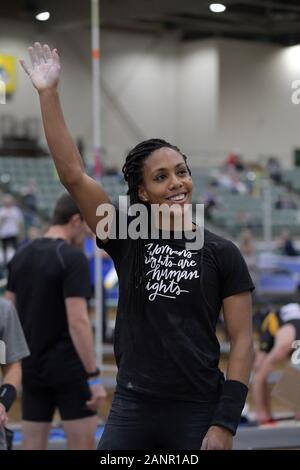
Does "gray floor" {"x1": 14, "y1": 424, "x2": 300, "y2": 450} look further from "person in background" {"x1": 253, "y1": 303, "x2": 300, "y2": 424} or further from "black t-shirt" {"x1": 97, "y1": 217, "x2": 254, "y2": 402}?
"black t-shirt" {"x1": 97, "y1": 217, "x2": 254, "y2": 402}

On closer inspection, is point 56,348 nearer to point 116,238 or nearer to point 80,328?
point 80,328

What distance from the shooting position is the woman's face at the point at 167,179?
2742mm

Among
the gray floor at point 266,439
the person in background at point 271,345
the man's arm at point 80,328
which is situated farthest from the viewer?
the person in background at point 271,345

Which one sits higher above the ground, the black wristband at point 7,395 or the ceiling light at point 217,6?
the ceiling light at point 217,6

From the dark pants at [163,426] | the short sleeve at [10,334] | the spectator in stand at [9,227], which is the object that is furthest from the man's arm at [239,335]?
the spectator in stand at [9,227]

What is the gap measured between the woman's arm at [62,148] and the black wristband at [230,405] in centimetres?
65

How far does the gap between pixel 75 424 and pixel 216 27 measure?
20608mm

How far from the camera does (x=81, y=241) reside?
183 inches

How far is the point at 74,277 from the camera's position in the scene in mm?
4348

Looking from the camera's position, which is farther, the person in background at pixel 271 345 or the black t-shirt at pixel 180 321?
the person in background at pixel 271 345

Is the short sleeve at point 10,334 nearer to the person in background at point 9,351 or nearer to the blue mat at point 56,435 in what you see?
the person in background at point 9,351

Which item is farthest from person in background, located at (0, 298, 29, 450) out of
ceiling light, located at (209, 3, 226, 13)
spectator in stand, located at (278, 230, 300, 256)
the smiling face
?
spectator in stand, located at (278, 230, 300, 256)

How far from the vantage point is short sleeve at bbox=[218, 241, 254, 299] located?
105 inches
